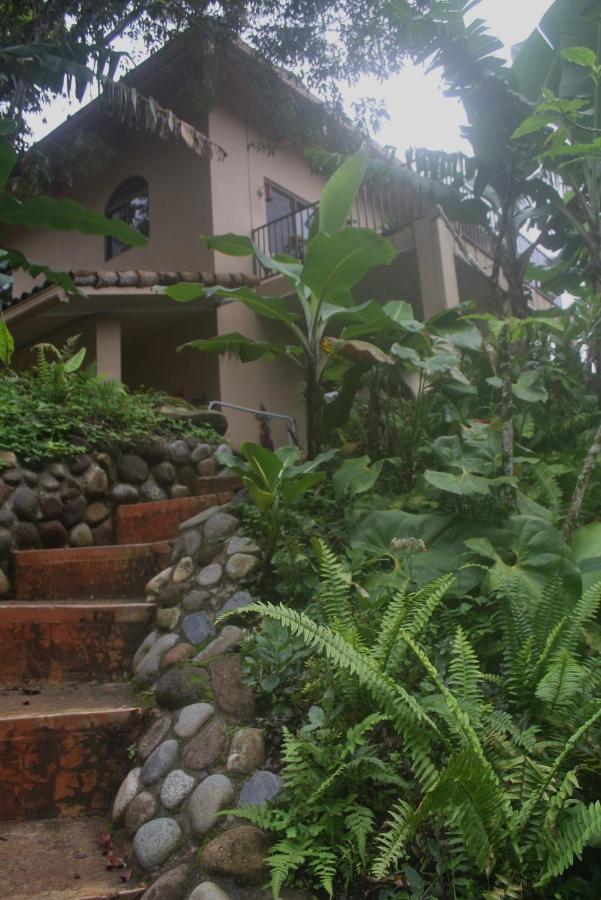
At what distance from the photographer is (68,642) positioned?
3033 millimetres

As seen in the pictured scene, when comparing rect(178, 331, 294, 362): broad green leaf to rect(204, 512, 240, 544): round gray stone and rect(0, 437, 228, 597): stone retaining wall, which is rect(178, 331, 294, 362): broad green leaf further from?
rect(0, 437, 228, 597): stone retaining wall

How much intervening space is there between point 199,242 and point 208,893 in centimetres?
832

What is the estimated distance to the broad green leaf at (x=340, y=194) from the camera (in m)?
3.77

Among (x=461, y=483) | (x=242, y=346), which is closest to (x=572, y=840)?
(x=461, y=483)

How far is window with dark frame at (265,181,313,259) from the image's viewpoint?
8.92 metres

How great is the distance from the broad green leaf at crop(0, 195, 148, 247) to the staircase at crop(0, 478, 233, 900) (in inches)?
79.2

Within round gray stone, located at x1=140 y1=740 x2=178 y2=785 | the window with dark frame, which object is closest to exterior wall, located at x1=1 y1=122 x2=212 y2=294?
the window with dark frame

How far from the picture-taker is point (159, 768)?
7.37ft

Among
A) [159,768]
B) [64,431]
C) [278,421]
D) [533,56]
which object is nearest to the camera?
[159,768]

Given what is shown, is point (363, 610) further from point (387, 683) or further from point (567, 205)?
point (567, 205)

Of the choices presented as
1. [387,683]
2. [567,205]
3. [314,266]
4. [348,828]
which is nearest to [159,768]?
[348,828]

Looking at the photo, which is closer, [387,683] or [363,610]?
[387,683]

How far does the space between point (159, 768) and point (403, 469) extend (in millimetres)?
1862

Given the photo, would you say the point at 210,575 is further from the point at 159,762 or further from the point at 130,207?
the point at 130,207
